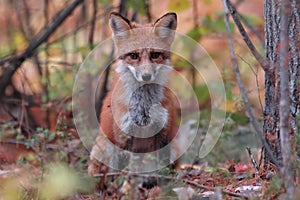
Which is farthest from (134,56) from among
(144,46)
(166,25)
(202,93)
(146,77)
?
(202,93)

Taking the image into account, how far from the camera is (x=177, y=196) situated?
13.0 feet

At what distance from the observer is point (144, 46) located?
559 cm

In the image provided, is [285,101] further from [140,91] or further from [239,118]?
[239,118]

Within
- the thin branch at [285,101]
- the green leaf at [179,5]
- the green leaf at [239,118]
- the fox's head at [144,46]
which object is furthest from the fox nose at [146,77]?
the thin branch at [285,101]

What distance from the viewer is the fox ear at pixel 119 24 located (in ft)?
18.2

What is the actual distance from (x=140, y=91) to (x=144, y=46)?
1.57 ft

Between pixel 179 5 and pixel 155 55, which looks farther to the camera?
pixel 179 5

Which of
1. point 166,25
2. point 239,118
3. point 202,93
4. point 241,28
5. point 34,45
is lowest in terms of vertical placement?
point 239,118

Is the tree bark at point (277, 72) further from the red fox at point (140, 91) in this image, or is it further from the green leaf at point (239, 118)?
the green leaf at point (239, 118)

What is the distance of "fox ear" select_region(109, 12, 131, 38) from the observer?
5.56 m

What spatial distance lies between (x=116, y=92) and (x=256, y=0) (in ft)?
29.0

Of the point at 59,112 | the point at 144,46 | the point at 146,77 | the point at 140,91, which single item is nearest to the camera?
the point at 146,77

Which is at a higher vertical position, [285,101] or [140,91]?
[140,91]

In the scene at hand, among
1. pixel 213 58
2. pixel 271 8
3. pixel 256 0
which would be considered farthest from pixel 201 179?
pixel 256 0
